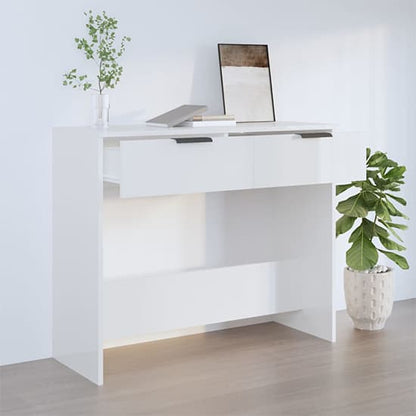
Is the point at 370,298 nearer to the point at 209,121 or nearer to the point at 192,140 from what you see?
the point at 209,121

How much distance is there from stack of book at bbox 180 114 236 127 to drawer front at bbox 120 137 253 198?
7.5 inches

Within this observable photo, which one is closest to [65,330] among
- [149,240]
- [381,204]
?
[149,240]

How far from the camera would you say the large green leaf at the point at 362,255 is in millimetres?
3904

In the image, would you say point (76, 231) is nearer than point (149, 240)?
Yes

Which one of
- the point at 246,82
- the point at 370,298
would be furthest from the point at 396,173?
the point at 246,82

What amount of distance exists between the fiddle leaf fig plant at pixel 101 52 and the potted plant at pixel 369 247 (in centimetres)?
121

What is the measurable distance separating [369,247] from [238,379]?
102 centimetres

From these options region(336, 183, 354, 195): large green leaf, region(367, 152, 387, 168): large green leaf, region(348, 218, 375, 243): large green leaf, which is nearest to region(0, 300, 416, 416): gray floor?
region(348, 218, 375, 243): large green leaf

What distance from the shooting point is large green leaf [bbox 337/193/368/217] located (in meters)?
3.90

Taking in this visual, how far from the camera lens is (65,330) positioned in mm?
3441

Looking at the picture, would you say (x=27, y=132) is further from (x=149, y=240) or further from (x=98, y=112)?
(x=149, y=240)

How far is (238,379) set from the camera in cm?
326

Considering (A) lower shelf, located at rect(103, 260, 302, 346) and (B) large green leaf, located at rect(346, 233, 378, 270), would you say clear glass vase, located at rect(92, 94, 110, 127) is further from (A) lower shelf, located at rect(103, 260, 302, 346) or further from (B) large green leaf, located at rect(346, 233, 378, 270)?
(B) large green leaf, located at rect(346, 233, 378, 270)

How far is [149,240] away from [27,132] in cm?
71
